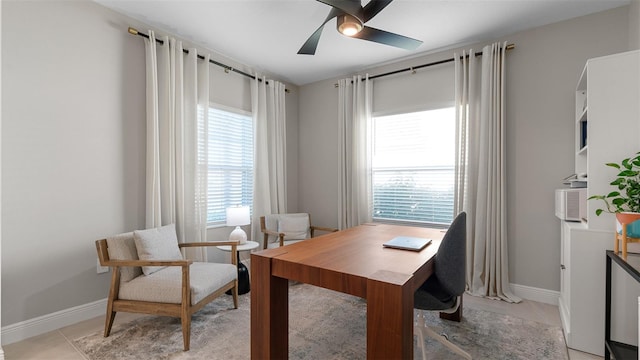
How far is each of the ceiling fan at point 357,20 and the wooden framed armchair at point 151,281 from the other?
1.94 meters

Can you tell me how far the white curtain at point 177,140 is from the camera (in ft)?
9.26

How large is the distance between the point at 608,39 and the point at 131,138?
4.48 metres

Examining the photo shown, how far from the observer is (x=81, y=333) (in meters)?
2.27

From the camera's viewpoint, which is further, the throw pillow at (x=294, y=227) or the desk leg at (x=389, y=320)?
the throw pillow at (x=294, y=227)

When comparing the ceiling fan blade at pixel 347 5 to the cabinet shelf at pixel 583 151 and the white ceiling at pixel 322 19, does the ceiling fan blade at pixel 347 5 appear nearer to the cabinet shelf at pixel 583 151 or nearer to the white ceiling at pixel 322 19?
the white ceiling at pixel 322 19

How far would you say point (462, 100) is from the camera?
3240 mm

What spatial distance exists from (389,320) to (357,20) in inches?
70.3

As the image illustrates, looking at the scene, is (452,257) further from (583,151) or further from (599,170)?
(583,151)

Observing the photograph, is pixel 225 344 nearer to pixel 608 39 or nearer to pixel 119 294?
pixel 119 294

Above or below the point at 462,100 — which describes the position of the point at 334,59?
above

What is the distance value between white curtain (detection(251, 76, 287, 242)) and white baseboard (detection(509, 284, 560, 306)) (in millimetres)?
2924

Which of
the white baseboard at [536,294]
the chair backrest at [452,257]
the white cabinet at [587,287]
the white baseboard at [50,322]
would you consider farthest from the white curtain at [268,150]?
the white cabinet at [587,287]

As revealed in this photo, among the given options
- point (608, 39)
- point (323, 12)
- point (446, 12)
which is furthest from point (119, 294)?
point (608, 39)

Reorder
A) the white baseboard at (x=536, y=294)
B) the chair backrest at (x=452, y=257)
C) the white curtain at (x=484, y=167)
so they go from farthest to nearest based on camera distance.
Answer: the white curtain at (x=484, y=167) < the white baseboard at (x=536, y=294) < the chair backrest at (x=452, y=257)
